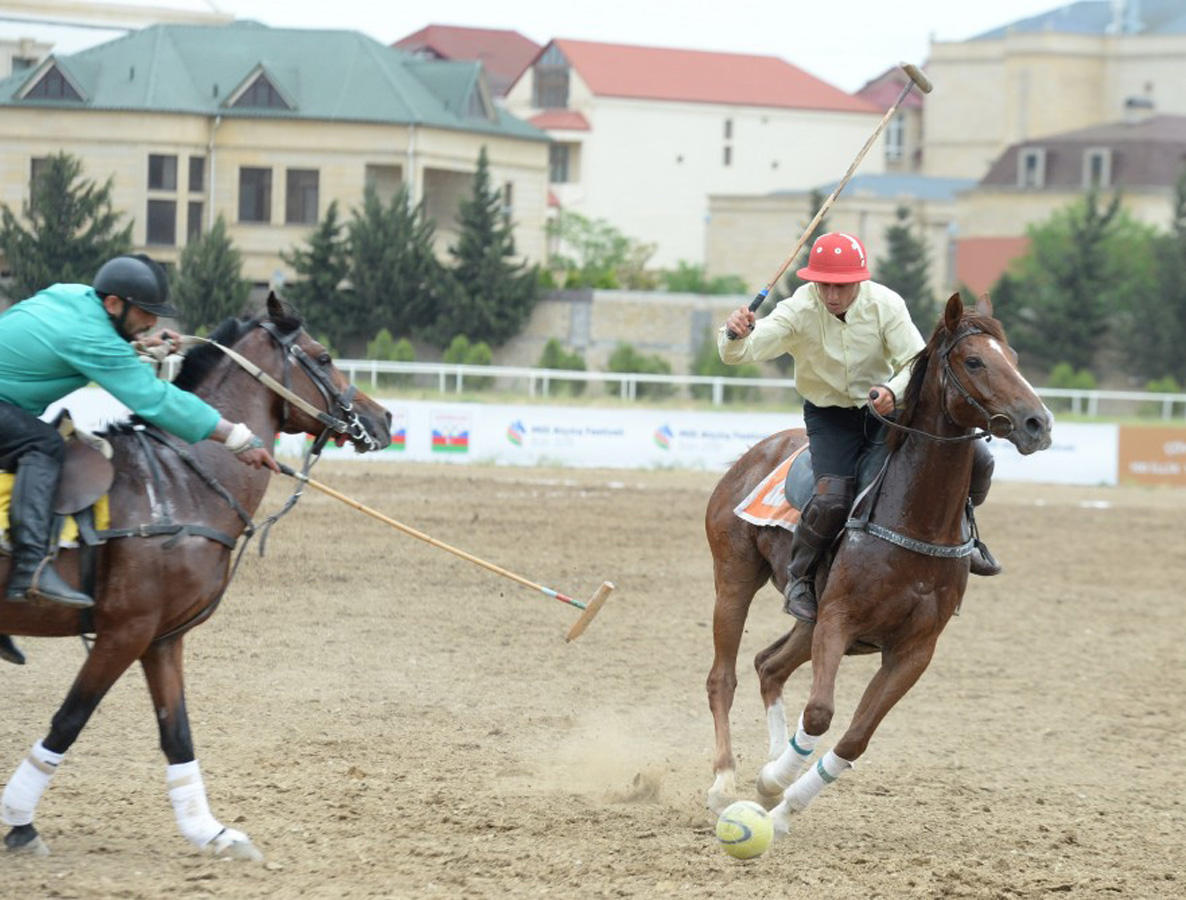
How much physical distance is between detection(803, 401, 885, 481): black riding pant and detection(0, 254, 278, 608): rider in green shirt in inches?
108

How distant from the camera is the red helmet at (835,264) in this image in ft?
25.6

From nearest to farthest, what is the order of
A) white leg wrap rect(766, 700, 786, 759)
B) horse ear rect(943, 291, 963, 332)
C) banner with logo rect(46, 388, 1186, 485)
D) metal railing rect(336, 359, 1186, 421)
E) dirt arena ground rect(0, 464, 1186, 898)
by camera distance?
dirt arena ground rect(0, 464, 1186, 898) < horse ear rect(943, 291, 963, 332) < white leg wrap rect(766, 700, 786, 759) < banner with logo rect(46, 388, 1186, 485) < metal railing rect(336, 359, 1186, 421)

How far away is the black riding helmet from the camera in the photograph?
6742 mm

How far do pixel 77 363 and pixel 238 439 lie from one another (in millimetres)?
673

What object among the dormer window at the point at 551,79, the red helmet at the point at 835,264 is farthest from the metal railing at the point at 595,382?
the dormer window at the point at 551,79

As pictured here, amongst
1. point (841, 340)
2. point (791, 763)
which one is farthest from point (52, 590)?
point (841, 340)

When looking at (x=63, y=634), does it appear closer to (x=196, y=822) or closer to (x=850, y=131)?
(x=196, y=822)

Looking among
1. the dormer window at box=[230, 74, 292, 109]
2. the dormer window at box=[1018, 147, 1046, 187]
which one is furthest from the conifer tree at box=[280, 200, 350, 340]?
the dormer window at box=[1018, 147, 1046, 187]

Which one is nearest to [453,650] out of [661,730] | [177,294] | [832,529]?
[661,730]

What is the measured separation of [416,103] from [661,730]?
145 feet

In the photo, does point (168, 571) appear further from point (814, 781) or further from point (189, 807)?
point (814, 781)

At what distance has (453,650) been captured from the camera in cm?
1202

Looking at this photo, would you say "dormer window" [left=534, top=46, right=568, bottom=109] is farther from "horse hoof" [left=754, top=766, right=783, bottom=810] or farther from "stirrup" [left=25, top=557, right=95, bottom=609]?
"stirrup" [left=25, top=557, right=95, bottom=609]

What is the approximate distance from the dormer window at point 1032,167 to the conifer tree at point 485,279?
31.1 m
